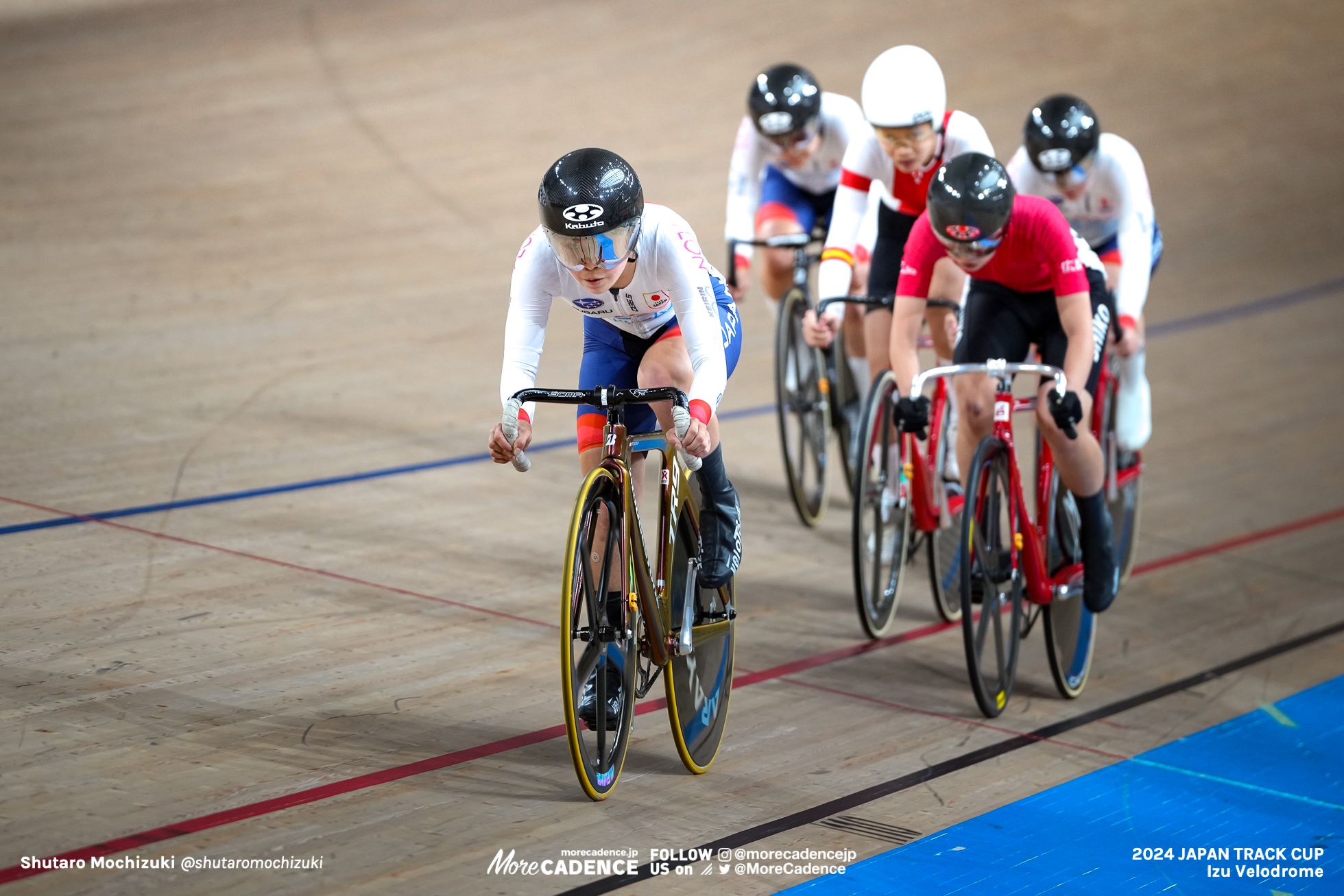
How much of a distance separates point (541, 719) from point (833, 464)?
2817 mm

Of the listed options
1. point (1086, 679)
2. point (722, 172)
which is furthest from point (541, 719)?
point (722, 172)

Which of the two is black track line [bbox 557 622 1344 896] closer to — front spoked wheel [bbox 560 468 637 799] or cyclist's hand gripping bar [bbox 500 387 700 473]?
front spoked wheel [bbox 560 468 637 799]

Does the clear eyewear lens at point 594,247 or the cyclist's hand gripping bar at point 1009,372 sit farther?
the cyclist's hand gripping bar at point 1009,372

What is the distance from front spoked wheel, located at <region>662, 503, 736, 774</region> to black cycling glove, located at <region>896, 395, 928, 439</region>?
0.70m

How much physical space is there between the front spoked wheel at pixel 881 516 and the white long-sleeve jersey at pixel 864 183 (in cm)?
36

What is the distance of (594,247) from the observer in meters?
2.64

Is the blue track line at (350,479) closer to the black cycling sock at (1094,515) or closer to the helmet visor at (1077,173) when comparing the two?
the helmet visor at (1077,173)

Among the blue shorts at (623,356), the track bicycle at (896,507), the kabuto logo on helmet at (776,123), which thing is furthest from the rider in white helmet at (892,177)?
the blue shorts at (623,356)

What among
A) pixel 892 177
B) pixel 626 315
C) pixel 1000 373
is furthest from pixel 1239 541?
pixel 626 315

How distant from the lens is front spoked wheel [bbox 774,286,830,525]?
4.82 m

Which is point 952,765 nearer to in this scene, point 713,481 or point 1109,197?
point 713,481

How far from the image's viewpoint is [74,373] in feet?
18.2

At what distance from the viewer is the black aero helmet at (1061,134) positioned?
4.17 m

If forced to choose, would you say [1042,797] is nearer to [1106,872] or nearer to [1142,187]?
[1106,872]
